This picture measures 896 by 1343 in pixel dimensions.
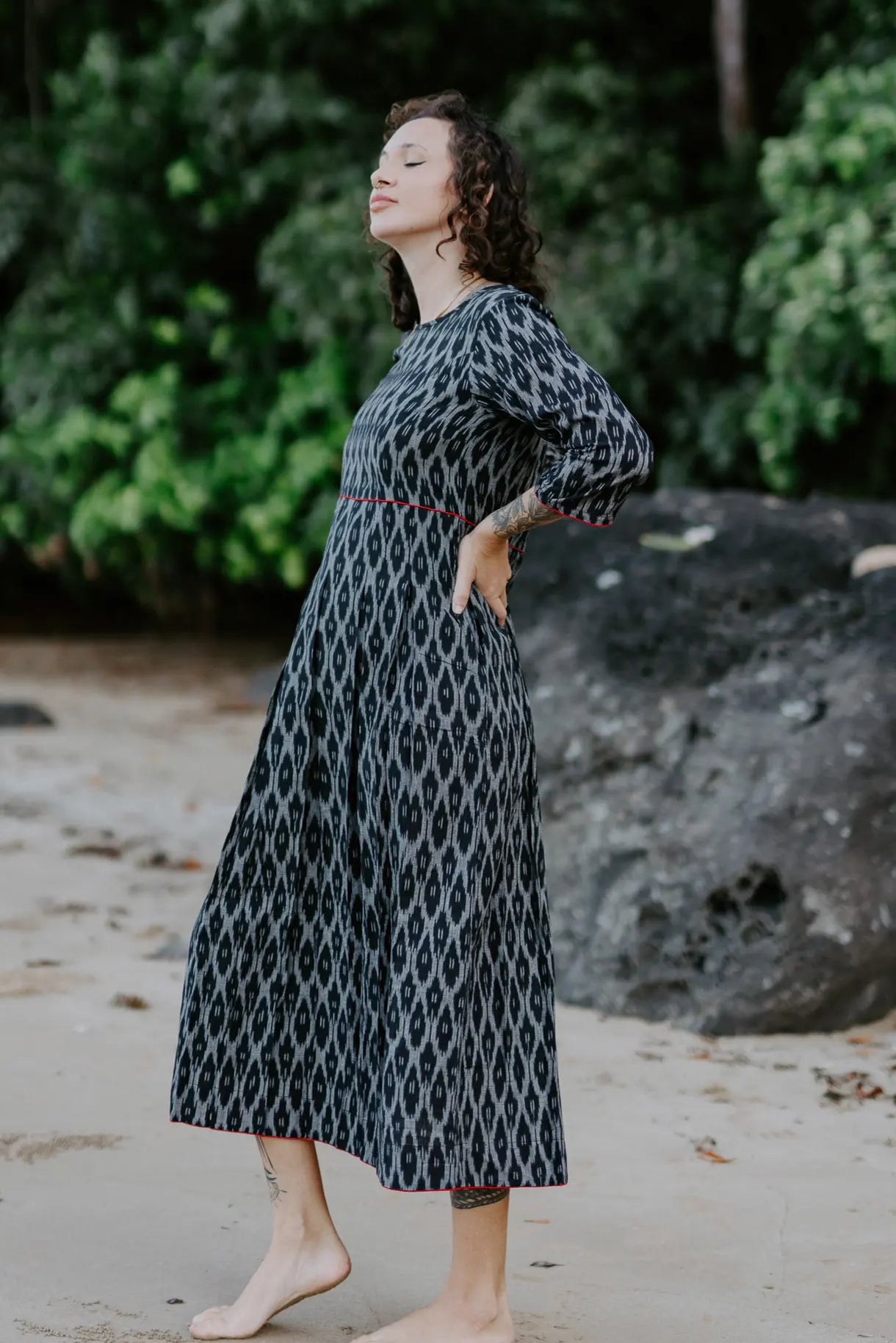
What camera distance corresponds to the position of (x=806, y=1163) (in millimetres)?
3295

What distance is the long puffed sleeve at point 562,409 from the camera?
2.25m

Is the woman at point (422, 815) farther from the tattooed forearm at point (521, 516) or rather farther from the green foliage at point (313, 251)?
the green foliage at point (313, 251)

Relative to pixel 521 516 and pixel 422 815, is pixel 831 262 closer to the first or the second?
pixel 521 516

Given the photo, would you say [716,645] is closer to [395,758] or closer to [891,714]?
[891,714]

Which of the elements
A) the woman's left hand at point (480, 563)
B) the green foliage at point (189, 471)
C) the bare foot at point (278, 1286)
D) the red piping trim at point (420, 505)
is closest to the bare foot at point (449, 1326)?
the bare foot at point (278, 1286)

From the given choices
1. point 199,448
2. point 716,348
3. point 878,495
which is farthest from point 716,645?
point 199,448

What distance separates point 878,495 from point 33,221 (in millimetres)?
6447

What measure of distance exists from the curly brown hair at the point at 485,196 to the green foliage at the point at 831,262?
5907 mm

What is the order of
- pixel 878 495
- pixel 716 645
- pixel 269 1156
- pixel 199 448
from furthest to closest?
1. pixel 199 448
2. pixel 878 495
3. pixel 716 645
4. pixel 269 1156

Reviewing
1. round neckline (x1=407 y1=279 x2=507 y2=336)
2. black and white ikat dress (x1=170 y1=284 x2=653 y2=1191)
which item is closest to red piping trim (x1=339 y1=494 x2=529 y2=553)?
black and white ikat dress (x1=170 y1=284 x2=653 y2=1191)

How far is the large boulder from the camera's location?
13.9ft

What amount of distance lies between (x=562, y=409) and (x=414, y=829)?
604 millimetres

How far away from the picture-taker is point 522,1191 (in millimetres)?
3191

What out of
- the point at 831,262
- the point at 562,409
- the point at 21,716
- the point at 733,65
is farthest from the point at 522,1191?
the point at 733,65
